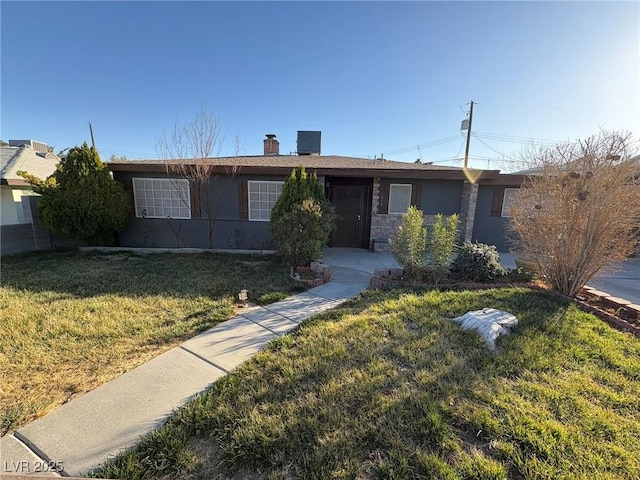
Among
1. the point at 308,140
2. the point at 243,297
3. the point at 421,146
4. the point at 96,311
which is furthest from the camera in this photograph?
the point at 421,146

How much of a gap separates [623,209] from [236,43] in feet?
31.4

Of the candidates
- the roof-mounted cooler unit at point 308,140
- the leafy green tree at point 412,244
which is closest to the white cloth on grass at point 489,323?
the leafy green tree at point 412,244

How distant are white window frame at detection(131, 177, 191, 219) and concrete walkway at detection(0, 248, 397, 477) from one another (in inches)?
232

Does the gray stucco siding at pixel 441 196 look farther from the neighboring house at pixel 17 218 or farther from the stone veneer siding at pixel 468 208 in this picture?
the neighboring house at pixel 17 218

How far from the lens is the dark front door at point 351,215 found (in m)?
8.84

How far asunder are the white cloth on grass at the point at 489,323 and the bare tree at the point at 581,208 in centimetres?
204

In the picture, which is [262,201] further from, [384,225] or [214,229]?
[384,225]

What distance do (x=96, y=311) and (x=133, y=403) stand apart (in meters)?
2.44

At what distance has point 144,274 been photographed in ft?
18.8

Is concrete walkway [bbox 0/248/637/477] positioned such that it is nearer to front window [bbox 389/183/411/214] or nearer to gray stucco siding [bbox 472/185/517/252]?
front window [bbox 389/183/411/214]

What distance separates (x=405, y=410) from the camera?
1975mm

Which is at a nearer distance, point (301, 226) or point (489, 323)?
point (489, 323)

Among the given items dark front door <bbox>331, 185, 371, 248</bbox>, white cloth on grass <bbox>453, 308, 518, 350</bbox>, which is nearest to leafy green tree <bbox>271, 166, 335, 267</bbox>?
dark front door <bbox>331, 185, 371, 248</bbox>

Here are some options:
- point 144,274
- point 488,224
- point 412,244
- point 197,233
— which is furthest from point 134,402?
point 488,224
